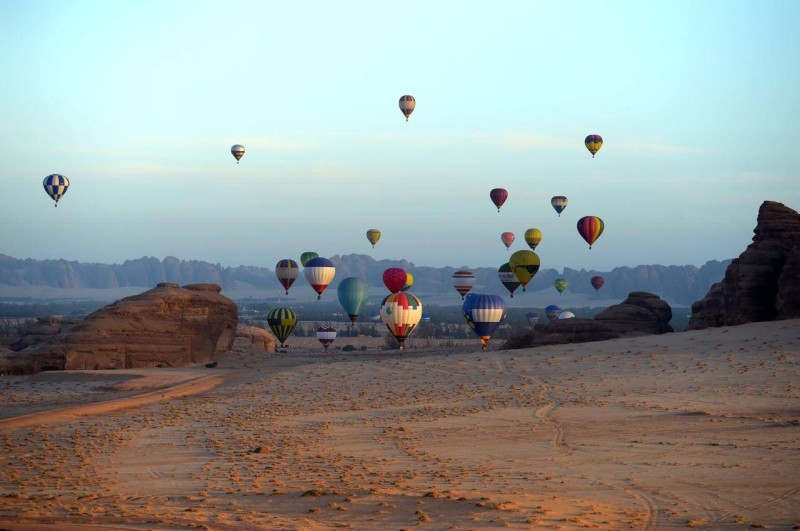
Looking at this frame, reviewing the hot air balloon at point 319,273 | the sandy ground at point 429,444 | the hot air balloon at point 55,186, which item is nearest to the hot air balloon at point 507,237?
the hot air balloon at point 319,273

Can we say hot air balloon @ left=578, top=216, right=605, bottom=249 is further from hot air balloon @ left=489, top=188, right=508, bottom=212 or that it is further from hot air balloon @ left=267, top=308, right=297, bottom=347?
hot air balloon @ left=267, top=308, right=297, bottom=347

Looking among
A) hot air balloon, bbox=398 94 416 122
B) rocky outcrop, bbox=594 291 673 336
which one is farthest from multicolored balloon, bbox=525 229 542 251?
rocky outcrop, bbox=594 291 673 336

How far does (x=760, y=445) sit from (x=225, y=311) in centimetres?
2489

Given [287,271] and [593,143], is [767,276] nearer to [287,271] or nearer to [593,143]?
[593,143]

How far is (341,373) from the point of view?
98.4 feet

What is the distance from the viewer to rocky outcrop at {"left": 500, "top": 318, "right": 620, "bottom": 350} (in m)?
36.0

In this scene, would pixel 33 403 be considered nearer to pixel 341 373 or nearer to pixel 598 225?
pixel 341 373

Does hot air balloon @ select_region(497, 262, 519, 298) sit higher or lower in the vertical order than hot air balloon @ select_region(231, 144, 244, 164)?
lower

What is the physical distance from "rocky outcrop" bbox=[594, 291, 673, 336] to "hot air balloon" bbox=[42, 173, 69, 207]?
30.6m

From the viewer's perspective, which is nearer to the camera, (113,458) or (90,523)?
(90,523)

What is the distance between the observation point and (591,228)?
52.2 meters

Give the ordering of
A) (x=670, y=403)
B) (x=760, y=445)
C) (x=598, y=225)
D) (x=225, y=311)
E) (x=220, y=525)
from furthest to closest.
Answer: (x=598, y=225), (x=225, y=311), (x=670, y=403), (x=760, y=445), (x=220, y=525)

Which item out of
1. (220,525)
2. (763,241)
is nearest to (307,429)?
(220,525)

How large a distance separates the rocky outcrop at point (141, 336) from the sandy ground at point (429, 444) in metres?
2.20
